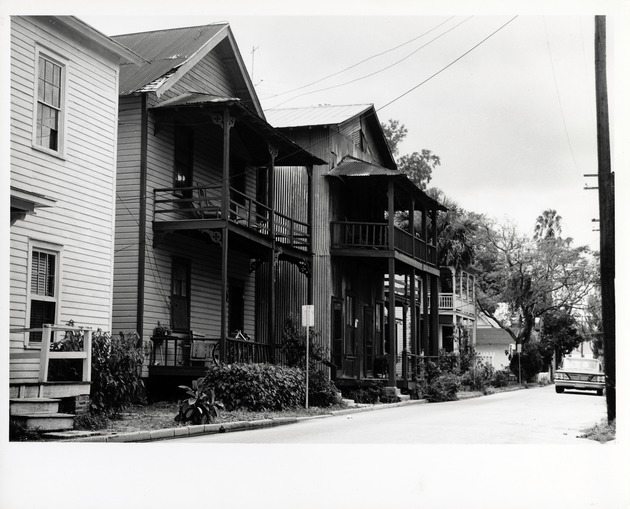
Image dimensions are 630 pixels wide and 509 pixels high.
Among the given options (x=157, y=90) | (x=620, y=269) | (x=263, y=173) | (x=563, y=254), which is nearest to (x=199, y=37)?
(x=157, y=90)

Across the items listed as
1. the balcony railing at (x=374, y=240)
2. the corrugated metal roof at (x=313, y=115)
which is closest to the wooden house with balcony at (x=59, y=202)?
the corrugated metal roof at (x=313, y=115)

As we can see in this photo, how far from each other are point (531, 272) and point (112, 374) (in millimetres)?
38498

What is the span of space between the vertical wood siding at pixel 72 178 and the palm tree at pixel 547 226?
60.1 ft

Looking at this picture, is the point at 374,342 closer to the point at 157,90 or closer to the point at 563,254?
the point at 157,90

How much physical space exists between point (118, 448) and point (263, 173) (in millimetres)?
16223

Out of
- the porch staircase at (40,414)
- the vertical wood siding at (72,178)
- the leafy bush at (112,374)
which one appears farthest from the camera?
the vertical wood siding at (72,178)

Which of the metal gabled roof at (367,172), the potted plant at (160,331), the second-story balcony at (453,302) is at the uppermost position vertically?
the metal gabled roof at (367,172)

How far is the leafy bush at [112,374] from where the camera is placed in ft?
51.8

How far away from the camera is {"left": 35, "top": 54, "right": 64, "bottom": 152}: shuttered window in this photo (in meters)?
16.6

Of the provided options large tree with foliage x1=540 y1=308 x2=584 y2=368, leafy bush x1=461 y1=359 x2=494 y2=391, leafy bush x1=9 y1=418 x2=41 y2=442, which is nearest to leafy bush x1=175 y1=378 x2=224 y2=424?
leafy bush x1=9 y1=418 x2=41 y2=442

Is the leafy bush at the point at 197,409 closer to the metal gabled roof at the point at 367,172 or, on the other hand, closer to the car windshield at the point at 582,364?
the metal gabled roof at the point at 367,172

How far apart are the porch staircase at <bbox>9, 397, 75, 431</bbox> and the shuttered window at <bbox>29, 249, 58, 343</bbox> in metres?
2.54

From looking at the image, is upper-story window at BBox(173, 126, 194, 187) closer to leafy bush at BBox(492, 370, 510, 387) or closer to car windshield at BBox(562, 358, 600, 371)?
car windshield at BBox(562, 358, 600, 371)

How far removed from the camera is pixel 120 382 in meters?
16.1
